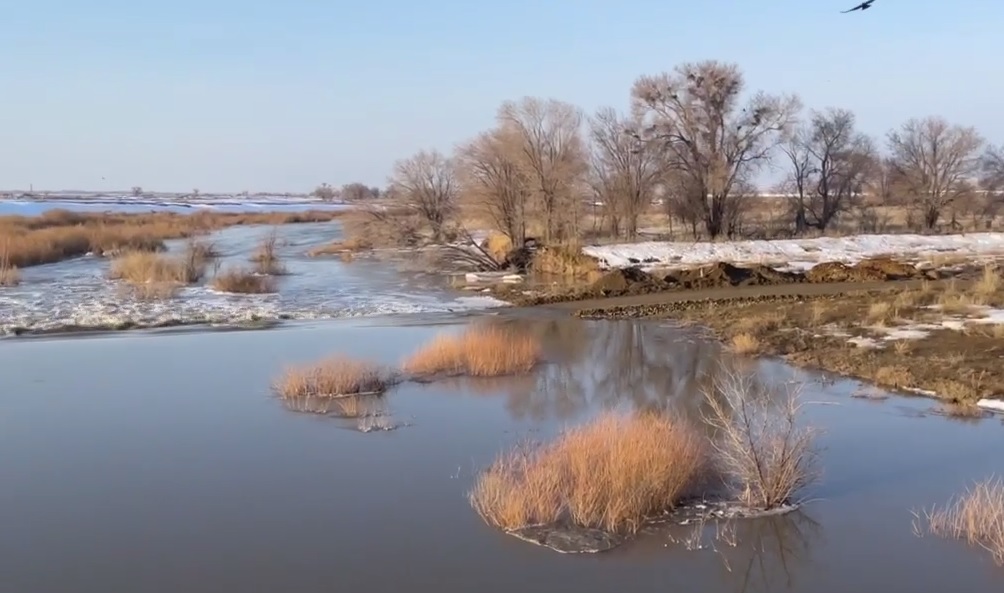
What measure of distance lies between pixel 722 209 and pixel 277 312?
2587 centimetres

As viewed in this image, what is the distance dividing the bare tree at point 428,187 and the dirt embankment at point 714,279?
14530mm

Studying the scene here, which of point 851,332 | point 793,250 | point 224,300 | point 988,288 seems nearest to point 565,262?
point 793,250

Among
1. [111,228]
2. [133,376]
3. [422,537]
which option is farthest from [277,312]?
[111,228]

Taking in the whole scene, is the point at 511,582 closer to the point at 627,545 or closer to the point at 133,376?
the point at 627,545

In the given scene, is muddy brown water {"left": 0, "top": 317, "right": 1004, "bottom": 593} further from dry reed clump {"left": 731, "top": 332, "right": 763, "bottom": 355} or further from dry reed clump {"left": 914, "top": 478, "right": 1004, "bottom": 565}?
dry reed clump {"left": 731, "top": 332, "right": 763, "bottom": 355}

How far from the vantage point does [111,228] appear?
5422 centimetres

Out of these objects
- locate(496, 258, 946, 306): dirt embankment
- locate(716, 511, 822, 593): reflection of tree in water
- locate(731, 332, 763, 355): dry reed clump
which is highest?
locate(496, 258, 946, 306): dirt embankment

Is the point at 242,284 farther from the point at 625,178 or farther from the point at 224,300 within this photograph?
the point at 625,178

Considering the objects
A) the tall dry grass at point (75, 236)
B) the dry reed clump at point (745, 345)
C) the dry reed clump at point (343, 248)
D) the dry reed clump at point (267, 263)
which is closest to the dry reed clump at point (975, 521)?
the dry reed clump at point (745, 345)

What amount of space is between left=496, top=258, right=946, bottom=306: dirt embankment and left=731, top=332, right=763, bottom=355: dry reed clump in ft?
32.7

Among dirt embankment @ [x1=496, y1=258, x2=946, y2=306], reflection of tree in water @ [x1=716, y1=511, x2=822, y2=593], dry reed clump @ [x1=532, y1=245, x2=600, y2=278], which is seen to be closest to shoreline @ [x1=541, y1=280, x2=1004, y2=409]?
dirt embankment @ [x1=496, y1=258, x2=946, y2=306]

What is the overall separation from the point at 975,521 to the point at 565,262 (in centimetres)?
2788

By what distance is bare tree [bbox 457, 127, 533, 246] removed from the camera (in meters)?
→ 38.7

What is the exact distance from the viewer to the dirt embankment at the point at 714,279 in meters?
28.5
